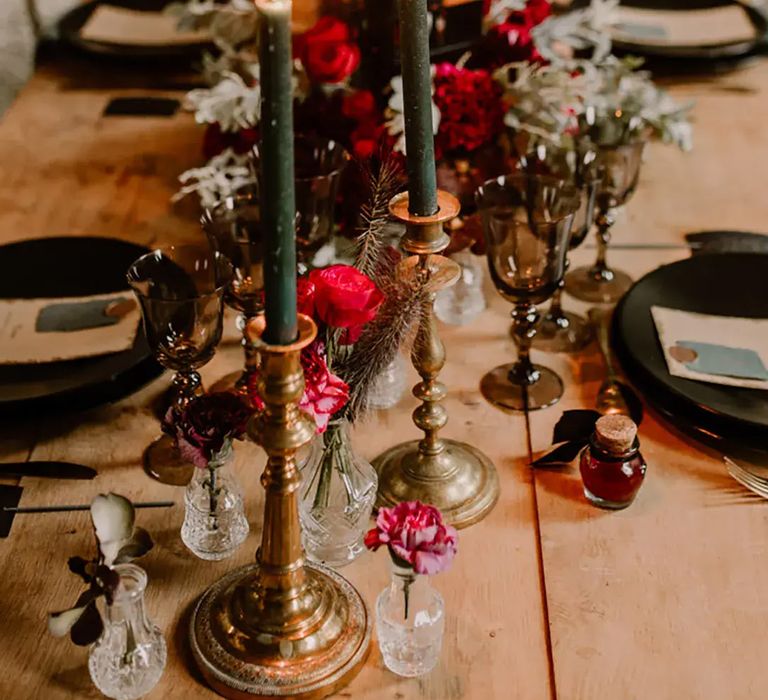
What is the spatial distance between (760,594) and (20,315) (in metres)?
0.92

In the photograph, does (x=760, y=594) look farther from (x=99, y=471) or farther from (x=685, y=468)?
(x=99, y=471)

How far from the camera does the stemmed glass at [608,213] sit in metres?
1.39

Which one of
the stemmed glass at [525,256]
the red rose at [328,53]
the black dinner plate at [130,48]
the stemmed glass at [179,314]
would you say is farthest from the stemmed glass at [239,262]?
the black dinner plate at [130,48]

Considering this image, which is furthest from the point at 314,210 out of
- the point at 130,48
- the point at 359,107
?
the point at 130,48

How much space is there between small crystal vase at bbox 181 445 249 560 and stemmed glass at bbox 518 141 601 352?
48 cm

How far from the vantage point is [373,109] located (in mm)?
1516

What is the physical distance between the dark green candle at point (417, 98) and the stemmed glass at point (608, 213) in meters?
0.52

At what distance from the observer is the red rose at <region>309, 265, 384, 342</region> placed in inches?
34.7

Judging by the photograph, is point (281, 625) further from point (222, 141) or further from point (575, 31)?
point (575, 31)

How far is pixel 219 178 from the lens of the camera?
1564 millimetres

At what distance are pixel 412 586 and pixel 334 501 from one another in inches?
6.1

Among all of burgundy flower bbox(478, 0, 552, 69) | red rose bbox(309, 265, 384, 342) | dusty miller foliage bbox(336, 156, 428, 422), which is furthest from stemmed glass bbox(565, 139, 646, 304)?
red rose bbox(309, 265, 384, 342)

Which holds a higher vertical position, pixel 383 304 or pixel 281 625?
Answer: pixel 383 304

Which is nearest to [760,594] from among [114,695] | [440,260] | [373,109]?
[440,260]
